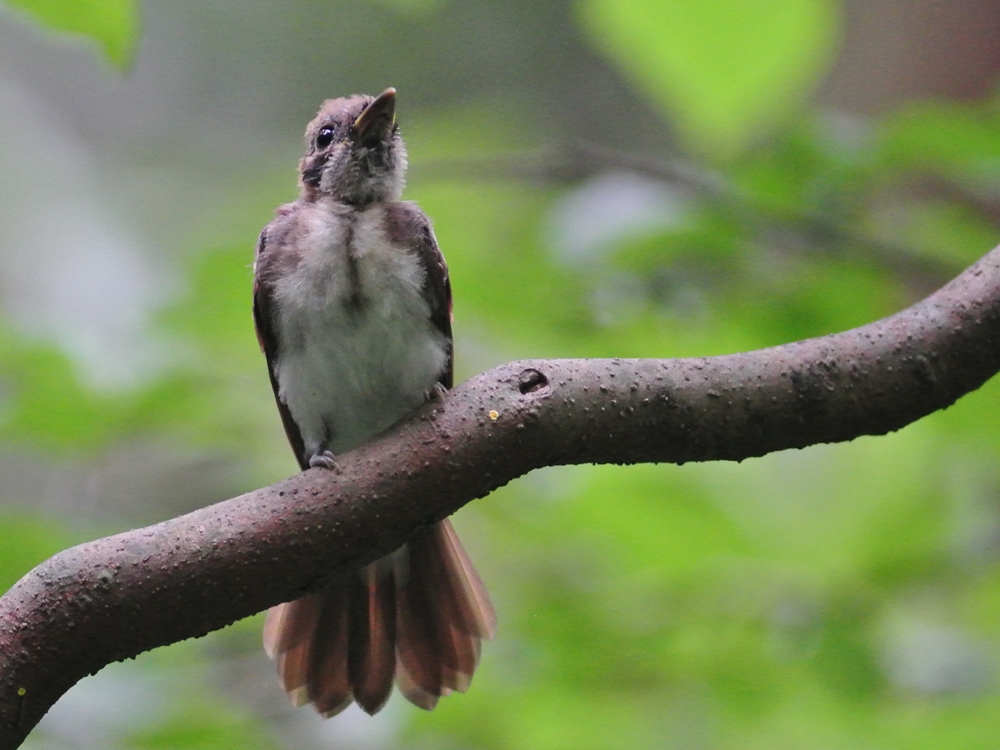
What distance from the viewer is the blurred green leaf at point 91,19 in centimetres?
221

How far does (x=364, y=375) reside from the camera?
3.25m

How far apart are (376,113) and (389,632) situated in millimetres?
1538

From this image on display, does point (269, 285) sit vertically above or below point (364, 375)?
above

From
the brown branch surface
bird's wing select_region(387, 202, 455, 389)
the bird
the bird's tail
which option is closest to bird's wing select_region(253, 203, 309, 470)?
the bird

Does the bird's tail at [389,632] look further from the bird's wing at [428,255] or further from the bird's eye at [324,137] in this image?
the bird's eye at [324,137]

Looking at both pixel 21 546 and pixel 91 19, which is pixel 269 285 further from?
pixel 91 19

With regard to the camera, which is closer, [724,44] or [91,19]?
[91,19]

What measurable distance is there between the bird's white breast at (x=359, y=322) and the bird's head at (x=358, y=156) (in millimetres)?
227

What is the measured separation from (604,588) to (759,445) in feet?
5.64

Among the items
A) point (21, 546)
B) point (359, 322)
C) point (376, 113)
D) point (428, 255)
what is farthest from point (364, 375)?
point (21, 546)

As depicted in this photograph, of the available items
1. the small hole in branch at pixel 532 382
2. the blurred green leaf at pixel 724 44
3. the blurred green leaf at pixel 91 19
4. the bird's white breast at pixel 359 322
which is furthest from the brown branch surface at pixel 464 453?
the blurred green leaf at pixel 91 19

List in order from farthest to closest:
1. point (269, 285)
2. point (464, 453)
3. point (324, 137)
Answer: point (324, 137)
point (269, 285)
point (464, 453)

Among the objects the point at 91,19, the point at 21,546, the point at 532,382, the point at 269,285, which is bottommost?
the point at 532,382

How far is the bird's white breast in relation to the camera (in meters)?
3.20
